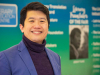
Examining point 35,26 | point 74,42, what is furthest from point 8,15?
point 74,42

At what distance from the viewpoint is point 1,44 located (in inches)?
96.3

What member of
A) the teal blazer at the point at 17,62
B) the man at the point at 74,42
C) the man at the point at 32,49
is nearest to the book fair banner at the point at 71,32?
the man at the point at 74,42

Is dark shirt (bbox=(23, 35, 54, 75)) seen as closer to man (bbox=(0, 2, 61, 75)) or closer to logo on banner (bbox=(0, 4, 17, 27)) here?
man (bbox=(0, 2, 61, 75))

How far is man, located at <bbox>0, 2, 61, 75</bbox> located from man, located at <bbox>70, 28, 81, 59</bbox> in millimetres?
1525

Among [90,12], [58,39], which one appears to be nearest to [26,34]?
[58,39]

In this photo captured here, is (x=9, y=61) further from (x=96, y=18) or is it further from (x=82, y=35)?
(x=96, y=18)

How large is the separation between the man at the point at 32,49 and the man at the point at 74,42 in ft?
5.00

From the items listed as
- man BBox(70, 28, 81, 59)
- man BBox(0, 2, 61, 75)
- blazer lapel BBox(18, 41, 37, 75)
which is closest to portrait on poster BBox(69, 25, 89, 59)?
man BBox(70, 28, 81, 59)

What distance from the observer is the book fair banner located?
8.23 feet

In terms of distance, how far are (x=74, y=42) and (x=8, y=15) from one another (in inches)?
57.5

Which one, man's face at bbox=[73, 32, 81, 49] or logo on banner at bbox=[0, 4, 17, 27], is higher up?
logo on banner at bbox=[0, 4, 17, 27]

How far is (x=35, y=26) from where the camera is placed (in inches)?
55.9

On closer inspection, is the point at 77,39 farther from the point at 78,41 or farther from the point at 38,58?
the point at 38,58

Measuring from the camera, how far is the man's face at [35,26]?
56.4 inches
